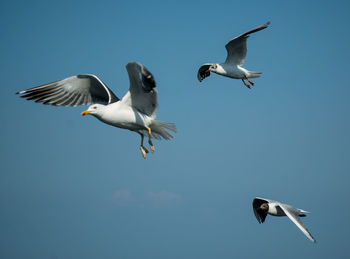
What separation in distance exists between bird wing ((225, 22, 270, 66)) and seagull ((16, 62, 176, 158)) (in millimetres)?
3837

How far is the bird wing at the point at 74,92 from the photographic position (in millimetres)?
8141

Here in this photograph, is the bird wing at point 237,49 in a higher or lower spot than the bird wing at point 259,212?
higher

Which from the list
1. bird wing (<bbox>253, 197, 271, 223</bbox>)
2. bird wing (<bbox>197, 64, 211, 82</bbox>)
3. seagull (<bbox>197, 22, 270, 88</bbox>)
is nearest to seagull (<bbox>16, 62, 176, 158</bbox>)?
bird wing (<bbox>253, 197, 271, 223</bbox>)

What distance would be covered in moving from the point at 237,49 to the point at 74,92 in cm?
466

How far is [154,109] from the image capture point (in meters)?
7.45

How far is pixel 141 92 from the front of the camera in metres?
7.07

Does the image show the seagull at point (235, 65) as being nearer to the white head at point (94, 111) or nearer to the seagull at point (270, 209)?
the seagull at point (270, 209)

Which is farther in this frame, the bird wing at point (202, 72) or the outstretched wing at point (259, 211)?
the bird wing at point (202, 72)

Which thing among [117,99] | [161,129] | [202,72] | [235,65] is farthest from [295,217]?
[202,72]

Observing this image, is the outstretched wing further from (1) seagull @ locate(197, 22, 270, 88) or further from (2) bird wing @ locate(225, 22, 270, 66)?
(2) bird wing @ locate(225, 22, 270, 66)

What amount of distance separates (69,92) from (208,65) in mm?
4428

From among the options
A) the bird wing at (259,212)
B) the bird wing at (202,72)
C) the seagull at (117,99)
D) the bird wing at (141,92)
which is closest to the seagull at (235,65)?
the bird wing at (202,72)

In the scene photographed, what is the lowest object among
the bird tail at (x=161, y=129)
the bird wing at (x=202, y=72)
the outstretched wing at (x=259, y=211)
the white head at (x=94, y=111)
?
the outstretched wing at (x=259, y=211)

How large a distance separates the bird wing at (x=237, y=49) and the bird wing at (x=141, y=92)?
412cm
